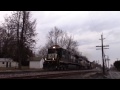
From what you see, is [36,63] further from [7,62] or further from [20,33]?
[20,33]

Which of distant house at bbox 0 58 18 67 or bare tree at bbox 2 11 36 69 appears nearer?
bare tree at bbox 2 11 36 69

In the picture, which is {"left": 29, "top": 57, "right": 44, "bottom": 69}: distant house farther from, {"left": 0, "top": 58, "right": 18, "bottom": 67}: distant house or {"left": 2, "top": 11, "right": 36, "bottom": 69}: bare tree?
{"left": 2, "top": 11, "right": 36, "bottom": 69}: bare tree

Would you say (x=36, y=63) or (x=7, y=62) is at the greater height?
(x=7, y=62)

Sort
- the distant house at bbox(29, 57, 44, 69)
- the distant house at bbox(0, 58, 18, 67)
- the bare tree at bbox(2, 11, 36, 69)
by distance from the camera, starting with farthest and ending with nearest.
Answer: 1. the distant house at bbox(29, 57, 44, 69)
2. the distant house at bbox(0, 58, 18, 67)
3. the bare tree at bbox(2, 11, 36, 69)

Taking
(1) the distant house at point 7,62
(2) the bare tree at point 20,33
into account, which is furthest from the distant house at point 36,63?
(2) the bare tree at point 20,33

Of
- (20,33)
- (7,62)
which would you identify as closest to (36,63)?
(7,62)

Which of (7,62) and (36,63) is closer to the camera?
(7,62)

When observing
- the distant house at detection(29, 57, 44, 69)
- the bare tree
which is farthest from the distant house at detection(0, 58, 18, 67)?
the bare tree

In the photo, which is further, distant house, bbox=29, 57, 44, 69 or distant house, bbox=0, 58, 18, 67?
distant house, bbox=29, 57, 44, 69

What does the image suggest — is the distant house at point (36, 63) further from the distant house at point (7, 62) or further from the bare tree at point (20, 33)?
the bare tree at point (20, 33)

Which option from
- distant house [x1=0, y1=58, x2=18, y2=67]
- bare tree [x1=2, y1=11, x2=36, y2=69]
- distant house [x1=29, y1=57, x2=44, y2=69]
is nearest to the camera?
bare tree [x1=2, y1=11, x2=36, y2=69]

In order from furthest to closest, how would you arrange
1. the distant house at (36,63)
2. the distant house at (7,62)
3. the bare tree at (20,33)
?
the distant house at (36,63) → the distant house at (7,62) → the bare tree at (20,33)
